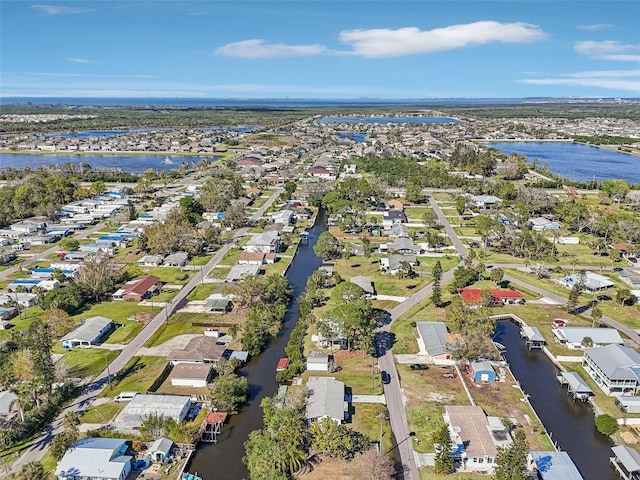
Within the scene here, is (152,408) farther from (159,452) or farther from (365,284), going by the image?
(365,284)

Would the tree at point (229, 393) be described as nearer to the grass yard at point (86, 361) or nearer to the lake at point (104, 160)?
the grass yard at point (86, 361)

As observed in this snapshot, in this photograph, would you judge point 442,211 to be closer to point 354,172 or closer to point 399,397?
point 354,172

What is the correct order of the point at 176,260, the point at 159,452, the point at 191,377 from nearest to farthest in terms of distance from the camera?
the point at 159,452 < the point at 191,377 < the point at 176,260

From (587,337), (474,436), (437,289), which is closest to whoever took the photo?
(474,436)

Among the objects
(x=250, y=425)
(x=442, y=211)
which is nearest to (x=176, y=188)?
(x=442, y=211)

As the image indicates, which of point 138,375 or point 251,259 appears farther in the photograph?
point 251,259

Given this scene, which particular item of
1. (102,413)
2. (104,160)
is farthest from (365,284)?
(104,160)

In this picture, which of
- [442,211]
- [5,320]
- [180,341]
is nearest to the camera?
[180,341]
